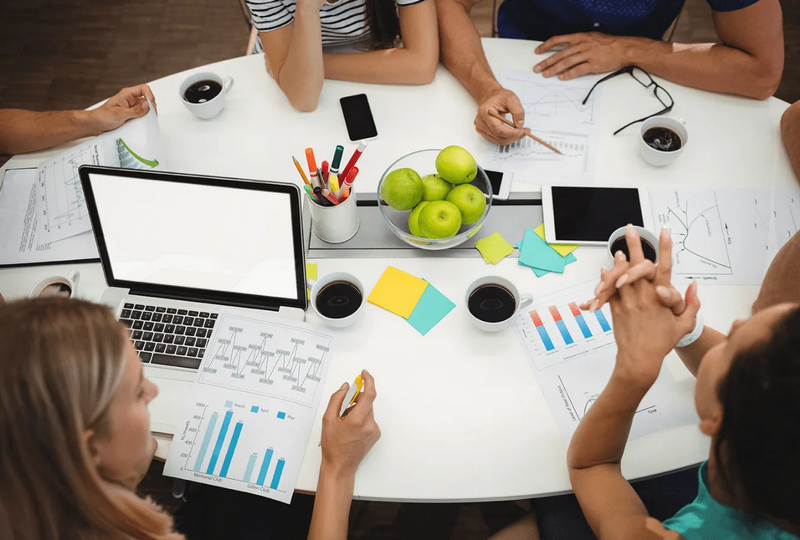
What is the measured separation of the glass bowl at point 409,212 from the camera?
1.26 meters

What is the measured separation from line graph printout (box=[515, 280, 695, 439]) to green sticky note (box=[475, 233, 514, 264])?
0.42 ft

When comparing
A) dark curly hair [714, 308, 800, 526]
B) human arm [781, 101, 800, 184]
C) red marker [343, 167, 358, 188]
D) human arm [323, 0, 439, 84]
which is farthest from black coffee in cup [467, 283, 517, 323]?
human arm [781, 101, 800, 184]

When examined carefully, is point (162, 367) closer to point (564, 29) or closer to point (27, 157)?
point (27, 157)

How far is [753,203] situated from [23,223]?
1.66 m

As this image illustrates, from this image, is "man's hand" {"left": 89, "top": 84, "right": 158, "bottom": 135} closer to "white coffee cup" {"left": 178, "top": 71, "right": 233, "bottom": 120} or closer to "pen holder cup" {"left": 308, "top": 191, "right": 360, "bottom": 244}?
"white coffee cup" {"left": 178, "top": 71, "right": 233, "bottom": 120}

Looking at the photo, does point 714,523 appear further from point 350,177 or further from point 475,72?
point 475,72

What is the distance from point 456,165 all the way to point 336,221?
Result: 0.92ft

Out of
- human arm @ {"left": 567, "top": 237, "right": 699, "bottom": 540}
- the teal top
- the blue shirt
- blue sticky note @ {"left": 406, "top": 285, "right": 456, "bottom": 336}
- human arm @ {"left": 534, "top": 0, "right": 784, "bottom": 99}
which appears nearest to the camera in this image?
the teal top

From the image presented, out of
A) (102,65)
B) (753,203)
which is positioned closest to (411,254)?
(753,203)

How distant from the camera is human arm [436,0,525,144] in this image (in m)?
1.40

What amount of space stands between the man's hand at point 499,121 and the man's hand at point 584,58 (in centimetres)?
19

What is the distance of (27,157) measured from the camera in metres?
1.46

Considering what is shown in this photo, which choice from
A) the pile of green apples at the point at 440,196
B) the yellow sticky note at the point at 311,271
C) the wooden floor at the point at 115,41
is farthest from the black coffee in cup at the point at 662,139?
the wooden floor at the point at 115,41

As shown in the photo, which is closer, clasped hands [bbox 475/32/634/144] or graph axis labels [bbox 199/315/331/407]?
graph axis labels [bbox 199/315/331/407]
